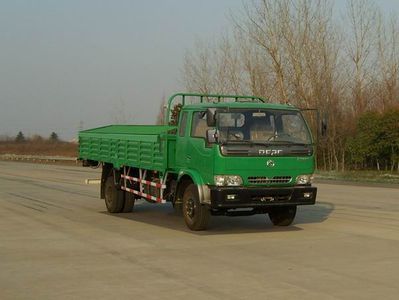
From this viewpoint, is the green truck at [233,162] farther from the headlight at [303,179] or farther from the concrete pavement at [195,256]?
the concrete pavement at [195,256]

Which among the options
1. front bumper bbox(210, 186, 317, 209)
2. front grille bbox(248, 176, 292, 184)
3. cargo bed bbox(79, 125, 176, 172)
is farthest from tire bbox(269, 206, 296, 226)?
cargo bed bbox(79, 125, 176, 172)

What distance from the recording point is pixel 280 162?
10773 mm

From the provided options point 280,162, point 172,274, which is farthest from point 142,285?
point 280,162

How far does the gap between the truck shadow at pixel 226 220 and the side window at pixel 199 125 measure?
185 cm

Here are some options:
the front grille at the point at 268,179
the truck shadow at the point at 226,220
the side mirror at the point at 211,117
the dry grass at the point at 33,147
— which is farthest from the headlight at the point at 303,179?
the dry grass at the point at 33,147

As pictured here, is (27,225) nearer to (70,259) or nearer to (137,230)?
(137,230)

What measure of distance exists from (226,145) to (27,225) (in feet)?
15.3

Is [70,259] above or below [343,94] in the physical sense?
below

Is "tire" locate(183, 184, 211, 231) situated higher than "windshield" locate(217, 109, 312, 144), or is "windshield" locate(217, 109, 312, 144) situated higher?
"windshield" locate(217, 109, 312, 144)

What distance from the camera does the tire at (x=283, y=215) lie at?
39.2ft

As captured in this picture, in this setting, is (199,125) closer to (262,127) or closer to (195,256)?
(262,127)

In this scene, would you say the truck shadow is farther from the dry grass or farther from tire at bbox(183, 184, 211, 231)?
the dry grass

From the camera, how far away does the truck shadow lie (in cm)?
1179

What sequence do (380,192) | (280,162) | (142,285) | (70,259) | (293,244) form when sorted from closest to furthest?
(142,285)
(70,259)
(293,244)
(280,162)
(380,192)
